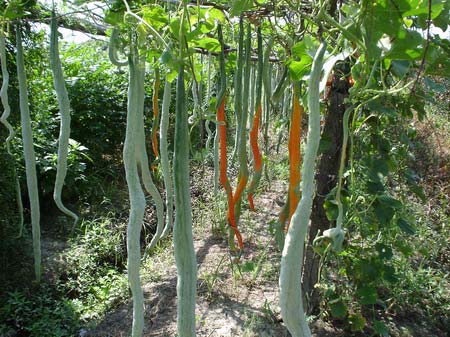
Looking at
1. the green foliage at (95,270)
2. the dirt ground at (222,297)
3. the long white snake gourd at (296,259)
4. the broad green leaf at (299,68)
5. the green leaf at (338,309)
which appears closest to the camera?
the long white snake gourd at (296,259)

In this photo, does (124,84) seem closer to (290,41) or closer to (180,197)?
(290,41)

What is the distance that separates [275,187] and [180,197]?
3.04m

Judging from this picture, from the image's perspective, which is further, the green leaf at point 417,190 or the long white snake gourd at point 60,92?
the green leaf at point 417,190

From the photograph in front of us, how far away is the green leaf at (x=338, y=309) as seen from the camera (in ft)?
5.56

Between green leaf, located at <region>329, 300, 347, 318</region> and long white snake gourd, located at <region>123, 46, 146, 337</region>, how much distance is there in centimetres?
114

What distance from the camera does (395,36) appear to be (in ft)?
2.39

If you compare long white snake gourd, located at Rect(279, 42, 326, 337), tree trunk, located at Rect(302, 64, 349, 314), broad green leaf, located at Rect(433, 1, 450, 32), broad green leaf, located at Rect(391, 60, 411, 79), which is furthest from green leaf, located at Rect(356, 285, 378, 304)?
long white snake gourd, located at Rect(279, 42, 326, 337)

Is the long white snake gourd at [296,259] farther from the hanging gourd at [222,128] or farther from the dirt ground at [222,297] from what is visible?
the dirt ground at [222,297]

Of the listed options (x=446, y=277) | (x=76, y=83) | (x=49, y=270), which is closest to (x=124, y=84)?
(x=76, y=83)

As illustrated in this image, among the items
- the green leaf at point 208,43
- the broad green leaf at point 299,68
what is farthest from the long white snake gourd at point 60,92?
the broad green leaf at point 299,68

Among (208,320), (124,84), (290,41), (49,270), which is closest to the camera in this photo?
(290,41)

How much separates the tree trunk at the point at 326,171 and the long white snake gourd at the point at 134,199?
83 cm

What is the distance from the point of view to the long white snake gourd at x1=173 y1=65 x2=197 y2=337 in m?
0.62

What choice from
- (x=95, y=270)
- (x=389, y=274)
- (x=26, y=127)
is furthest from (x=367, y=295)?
(x=95, y=270)
